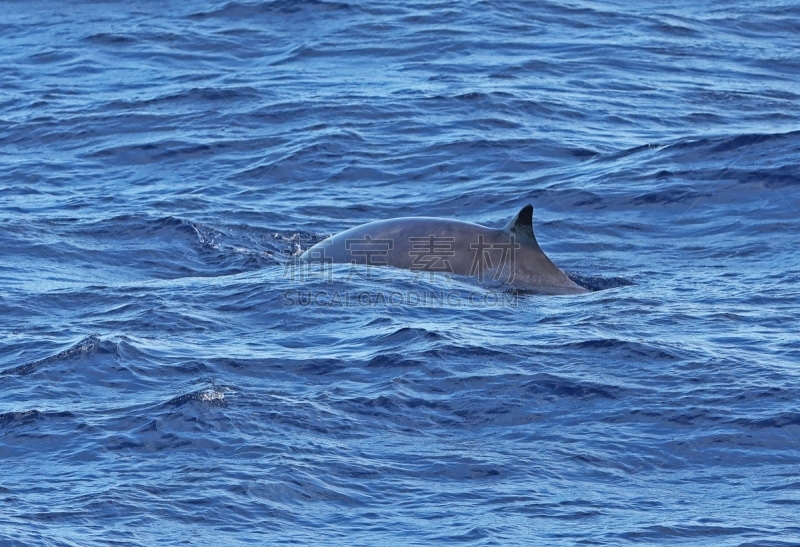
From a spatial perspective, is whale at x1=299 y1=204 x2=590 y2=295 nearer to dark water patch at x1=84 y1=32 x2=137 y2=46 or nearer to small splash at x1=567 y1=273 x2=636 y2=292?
small splash at x1=567 y1=273 x2=636 y2=292

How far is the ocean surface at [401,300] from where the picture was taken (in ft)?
25.8

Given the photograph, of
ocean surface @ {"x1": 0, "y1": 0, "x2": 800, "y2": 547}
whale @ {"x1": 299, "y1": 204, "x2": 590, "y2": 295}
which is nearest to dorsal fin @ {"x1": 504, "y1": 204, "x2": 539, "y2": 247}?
whale @ {"x1": 299, "y1": 204, "x2": 590, "y2": 295}

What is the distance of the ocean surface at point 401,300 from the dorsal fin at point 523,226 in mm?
603

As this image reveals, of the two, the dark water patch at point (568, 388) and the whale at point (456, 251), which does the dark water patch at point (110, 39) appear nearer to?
the whale at point (456, 251)

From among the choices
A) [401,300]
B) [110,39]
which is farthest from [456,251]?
[110,39]

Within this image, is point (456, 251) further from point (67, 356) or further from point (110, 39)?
point (110, 39)

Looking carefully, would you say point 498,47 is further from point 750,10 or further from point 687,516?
point 687,516

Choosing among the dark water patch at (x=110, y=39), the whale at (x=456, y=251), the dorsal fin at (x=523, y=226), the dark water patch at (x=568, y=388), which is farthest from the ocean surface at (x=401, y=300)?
the dark water patch at (x=110, y=39)

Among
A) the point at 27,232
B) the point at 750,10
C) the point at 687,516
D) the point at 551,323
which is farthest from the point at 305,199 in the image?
the point at 750,10

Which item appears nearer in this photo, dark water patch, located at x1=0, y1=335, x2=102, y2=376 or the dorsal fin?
dark water patch, located at x1=0, y1=335, x2=102, y2=376

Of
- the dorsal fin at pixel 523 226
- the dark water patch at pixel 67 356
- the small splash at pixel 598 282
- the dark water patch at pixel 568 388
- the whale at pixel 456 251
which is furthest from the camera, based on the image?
the small splash at pixel 598 282

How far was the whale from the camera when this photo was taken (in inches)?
471

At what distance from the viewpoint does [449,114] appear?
20.4m

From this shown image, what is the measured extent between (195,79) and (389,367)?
48.2 ft
